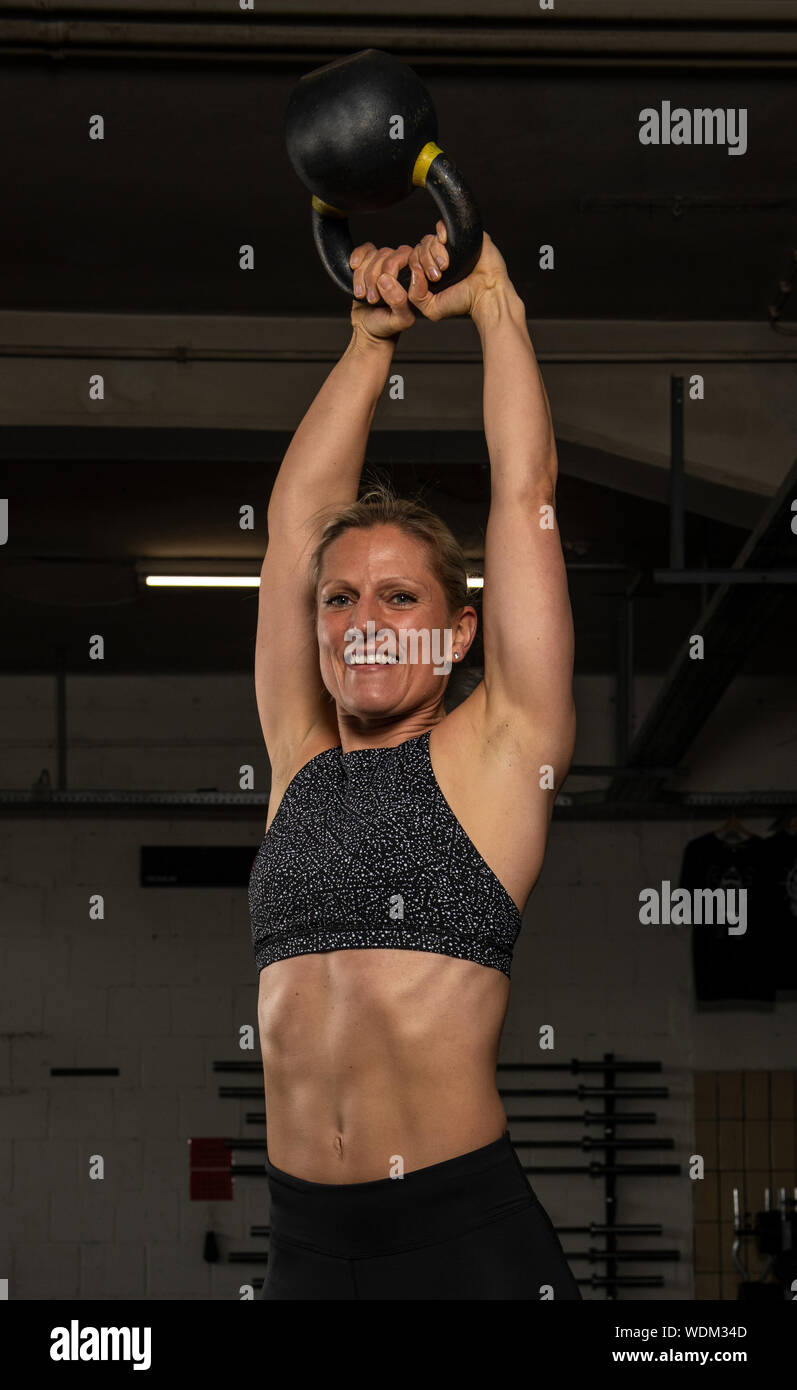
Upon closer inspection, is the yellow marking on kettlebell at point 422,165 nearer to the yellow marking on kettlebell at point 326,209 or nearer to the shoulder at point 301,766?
the yellow marking on kettlebell at point 326,209

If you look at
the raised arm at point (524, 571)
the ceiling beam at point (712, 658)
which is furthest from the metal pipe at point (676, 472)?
the raised arm at point (524, 571)

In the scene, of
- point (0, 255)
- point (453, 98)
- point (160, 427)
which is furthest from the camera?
point (160, 427)

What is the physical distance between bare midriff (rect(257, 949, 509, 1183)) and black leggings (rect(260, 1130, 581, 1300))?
0.06 ft

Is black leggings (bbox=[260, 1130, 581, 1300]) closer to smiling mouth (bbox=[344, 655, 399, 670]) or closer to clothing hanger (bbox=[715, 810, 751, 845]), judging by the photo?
smiling mouth (bbox=[344, 655, 399, 670])

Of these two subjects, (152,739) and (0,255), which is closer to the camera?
(0,255)

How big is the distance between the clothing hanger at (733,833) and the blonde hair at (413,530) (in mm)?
6159

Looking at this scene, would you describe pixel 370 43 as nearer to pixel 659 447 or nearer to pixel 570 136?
pixel 570 136

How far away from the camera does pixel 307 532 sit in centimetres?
181

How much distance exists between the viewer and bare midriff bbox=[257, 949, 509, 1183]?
151 centimetres

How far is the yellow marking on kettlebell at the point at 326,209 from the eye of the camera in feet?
5.85
